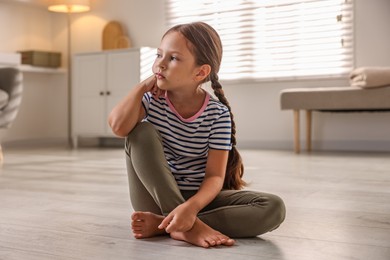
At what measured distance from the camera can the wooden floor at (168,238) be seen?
3.73 feet

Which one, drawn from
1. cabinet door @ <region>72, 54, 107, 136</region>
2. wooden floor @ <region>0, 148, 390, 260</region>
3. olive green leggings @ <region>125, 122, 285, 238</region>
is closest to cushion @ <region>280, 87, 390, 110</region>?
wooden floor @ <region>0, 148, 390, 260</region>

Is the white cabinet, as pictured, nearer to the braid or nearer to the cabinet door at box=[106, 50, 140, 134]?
the cabinet door at box=[106, 50, 140, 134]

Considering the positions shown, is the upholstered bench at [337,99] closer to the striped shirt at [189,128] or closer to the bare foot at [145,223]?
the striped shirt at [189,128]

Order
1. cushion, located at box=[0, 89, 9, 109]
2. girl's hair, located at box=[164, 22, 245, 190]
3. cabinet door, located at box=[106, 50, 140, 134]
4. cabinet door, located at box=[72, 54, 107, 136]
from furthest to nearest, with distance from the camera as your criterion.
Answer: cabinet door, located at box=[72, 54, 107, 136] < cabinet door, located at box=[106, 50, 140, 134] < cushion, located at box=[0, 89, 9, 109] < girl's hair, located at box=[164, 22, 245, 190]

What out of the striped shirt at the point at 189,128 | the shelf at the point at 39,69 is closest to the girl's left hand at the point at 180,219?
the striped shirt at the point at 189,128

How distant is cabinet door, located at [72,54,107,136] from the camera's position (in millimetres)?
5184

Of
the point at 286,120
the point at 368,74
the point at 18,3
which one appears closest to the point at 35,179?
the point at 368,74

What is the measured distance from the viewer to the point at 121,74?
5047 mm

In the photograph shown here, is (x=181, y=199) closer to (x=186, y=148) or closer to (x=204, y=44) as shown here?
(x=186, y=148)

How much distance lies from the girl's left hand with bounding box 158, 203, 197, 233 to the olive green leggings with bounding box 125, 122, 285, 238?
0.18 ft

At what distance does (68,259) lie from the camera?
3.53 ft

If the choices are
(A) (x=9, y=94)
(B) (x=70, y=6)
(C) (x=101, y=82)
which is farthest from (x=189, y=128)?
(B) (x=70, y=6)

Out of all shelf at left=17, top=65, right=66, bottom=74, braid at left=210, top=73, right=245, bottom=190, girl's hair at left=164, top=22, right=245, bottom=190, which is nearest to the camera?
girl's hair at left=164, top=22, right=245, bottom=190

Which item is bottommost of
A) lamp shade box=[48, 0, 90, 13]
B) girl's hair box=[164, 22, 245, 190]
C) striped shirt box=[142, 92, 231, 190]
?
striped shirt box=[142, 92, 231, 190]
